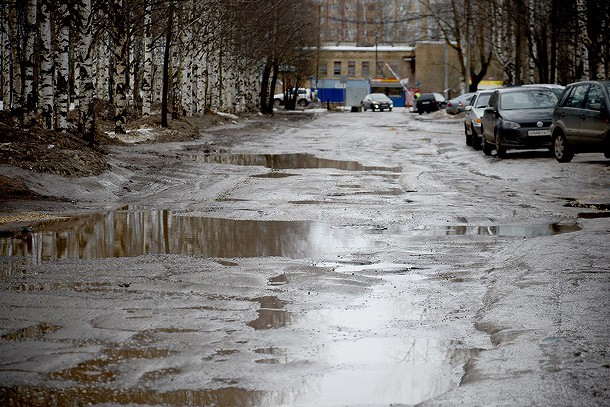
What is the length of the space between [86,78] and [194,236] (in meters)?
14.6

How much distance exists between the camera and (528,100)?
24906 millimetres

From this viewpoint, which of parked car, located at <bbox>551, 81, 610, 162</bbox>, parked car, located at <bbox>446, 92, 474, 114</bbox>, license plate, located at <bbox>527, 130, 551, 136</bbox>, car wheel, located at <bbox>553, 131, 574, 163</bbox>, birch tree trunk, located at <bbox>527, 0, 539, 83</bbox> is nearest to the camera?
parked car, located at <bbox>551, 81, 610, 162</bbox>

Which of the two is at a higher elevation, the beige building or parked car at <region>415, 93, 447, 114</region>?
the beige building

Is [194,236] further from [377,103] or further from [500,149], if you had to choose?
[377,103]

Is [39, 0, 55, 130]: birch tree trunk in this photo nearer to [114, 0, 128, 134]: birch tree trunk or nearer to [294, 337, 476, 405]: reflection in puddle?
[114, 0, 128, 134]: birch tree trunk

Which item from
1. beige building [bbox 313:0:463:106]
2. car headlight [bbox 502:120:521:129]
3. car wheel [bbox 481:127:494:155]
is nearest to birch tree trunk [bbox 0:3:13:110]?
car wheel [bbox 481:127:494:155]

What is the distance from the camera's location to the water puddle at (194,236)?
997 centimetres

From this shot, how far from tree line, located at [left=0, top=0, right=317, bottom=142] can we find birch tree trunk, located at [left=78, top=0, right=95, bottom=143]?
0.10 ft

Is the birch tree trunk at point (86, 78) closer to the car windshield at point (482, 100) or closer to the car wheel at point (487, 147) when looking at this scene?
the car wheel at point (487, 147)

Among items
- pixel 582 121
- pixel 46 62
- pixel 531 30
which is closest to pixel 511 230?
pixel 582 121

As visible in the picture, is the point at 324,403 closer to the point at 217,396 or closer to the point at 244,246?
the point at 217,396

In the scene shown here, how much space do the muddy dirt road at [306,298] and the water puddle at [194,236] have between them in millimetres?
36

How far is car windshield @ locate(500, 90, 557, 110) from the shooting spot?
2467 centimetres

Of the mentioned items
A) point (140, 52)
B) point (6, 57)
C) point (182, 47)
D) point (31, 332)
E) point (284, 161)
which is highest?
point (140, 52)
